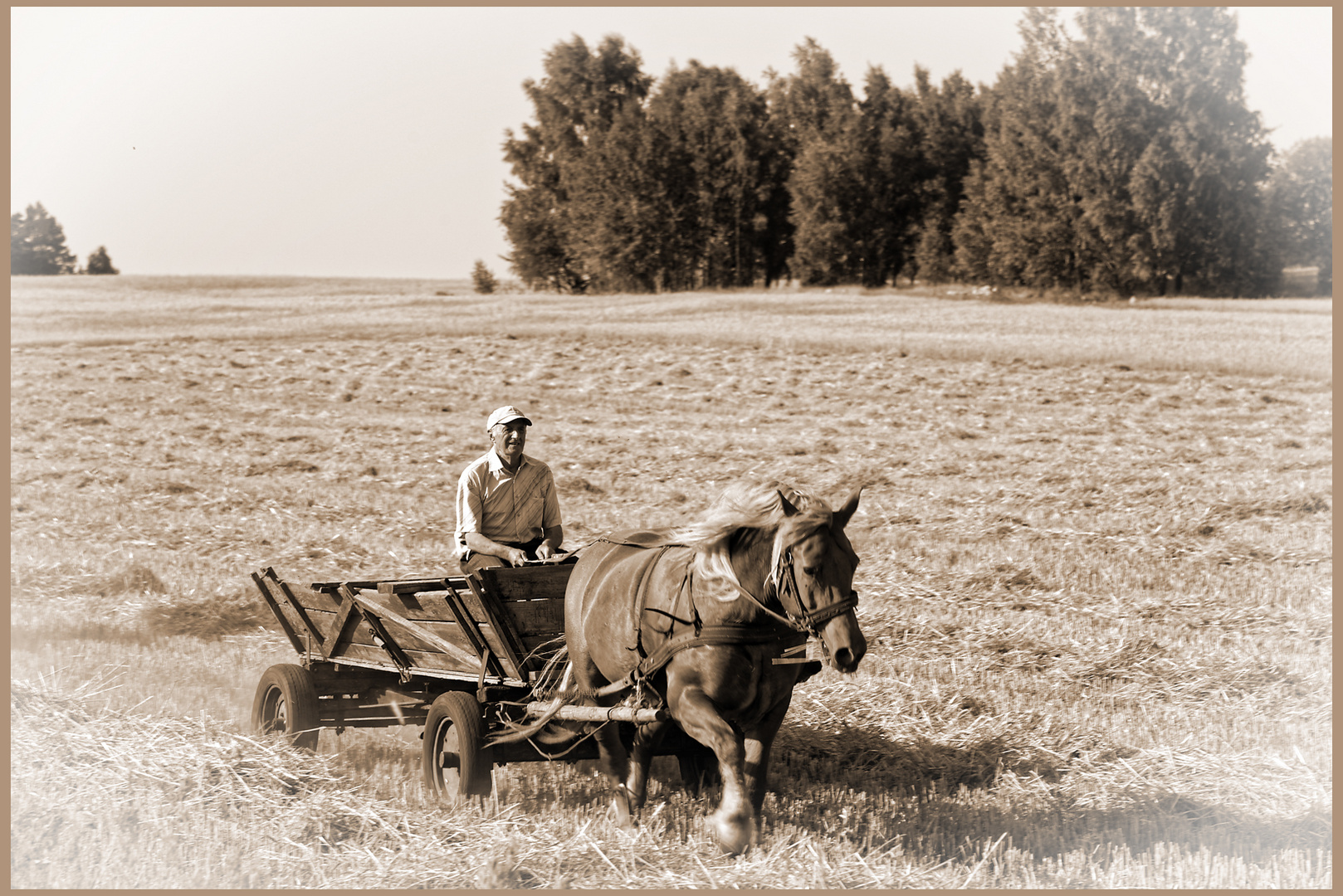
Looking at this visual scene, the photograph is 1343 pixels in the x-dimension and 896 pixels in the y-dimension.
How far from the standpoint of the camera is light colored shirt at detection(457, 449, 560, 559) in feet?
22.2

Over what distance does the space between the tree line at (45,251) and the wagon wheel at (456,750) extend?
229 feet

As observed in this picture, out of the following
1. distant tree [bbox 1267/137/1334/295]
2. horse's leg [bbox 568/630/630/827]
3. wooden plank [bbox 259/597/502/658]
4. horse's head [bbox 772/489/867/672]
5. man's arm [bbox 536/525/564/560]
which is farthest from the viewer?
distant tree [bbox 1267/137/1334/295]

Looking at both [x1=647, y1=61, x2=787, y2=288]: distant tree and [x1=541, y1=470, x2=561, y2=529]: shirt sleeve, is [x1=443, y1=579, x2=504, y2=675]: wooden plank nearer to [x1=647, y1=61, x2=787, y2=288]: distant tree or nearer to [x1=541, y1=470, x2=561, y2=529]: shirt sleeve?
[x1=541, y1=470, x2=561, y2=529]: shirt sleeve

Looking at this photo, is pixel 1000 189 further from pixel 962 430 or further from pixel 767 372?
pixel 962 430

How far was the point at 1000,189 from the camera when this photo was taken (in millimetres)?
53125

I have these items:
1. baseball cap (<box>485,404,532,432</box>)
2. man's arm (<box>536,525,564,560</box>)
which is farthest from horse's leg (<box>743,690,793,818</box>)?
baseball cap (<box>485,404,532,432</box>)

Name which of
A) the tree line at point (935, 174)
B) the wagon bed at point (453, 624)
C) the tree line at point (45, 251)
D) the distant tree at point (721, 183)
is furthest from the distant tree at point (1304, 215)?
the tree line at point (45, 251)

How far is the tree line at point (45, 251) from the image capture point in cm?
6825

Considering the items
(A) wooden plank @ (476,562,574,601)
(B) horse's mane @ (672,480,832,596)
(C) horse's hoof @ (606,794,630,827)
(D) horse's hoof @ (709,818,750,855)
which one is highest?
(B) horse's mane @ (672,480,832,596)

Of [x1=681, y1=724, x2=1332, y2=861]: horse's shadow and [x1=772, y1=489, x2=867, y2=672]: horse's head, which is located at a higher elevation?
[x1=772, y1=489, x2=867, y2=672]: horse's head

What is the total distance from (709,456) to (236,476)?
658 cm

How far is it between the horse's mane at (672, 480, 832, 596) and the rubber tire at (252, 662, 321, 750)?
9.58ft

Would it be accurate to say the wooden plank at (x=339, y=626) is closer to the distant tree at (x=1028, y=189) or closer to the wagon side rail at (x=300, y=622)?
the wagon side rail at (x=300, y=622)

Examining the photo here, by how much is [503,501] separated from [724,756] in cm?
249
